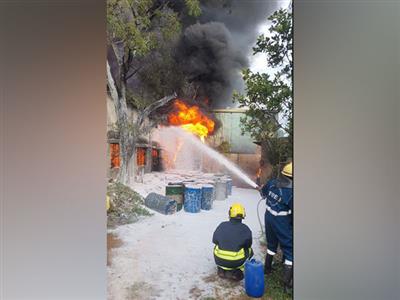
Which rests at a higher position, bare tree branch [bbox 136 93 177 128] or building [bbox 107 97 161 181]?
bare tree branch [bbox 136 93 177 128]


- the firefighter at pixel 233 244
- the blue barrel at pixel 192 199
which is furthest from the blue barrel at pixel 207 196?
the firefighter at pixel 233 244

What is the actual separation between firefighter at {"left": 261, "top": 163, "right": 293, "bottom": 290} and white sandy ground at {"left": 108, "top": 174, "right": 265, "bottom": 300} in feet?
0.23

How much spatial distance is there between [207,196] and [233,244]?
0.38m

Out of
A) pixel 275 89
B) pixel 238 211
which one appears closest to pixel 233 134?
pixel 275 89

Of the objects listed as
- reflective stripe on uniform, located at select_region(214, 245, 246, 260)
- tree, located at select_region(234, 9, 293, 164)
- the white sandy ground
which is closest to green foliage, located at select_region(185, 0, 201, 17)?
tree, located at select_region(234, 9, 293, 164)

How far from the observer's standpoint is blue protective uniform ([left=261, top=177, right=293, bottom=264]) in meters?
1.82

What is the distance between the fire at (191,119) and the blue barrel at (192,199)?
36 centimetres

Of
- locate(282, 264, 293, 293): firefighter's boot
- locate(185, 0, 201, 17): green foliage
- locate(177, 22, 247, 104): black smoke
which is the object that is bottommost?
locate(282, 264, 293, 293): firefighter's boot

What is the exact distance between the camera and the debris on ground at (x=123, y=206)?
189 centimetres

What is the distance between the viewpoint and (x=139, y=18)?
6.12ft

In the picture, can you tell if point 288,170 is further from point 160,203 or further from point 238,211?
point 160,203

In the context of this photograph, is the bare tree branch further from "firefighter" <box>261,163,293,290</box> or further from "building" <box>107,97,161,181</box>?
"firefighter" <box>261,163,293,290</box>

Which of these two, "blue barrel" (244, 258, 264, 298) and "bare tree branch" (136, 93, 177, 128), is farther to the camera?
"bare tree branch" (136, 93, 177, 128)
